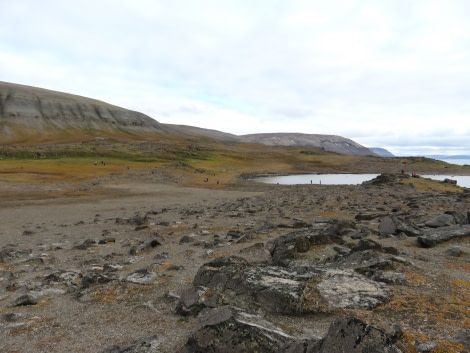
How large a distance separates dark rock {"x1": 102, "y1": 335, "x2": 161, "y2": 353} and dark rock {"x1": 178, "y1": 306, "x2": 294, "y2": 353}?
809 mm

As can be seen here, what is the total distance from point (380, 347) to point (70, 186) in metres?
52.1

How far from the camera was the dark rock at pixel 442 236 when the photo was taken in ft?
45.6

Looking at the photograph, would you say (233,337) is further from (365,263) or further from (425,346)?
(365,263)

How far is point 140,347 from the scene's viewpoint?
676 cm

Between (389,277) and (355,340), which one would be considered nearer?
(355,340)

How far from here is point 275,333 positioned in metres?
6.49

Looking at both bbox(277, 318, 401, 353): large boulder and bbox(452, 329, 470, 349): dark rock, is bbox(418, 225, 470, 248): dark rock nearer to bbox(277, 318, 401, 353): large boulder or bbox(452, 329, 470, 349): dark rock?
bbox(452, 329, 470, 349): dark rock

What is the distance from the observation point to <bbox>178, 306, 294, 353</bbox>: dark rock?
6090 millimetres

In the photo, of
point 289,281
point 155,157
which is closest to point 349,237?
point 289,281

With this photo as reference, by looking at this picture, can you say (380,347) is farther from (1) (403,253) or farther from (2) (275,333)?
(1) (403,253)

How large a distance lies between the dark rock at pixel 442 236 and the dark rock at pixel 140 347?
11476mm

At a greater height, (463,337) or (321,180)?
(463,337)

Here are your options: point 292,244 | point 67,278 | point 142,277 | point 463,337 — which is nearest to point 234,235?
point 292,244

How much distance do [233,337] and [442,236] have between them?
12000 millimetres
